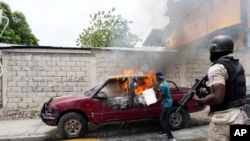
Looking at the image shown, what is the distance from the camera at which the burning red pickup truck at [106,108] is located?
7.59 metres

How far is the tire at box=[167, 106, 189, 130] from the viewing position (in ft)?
26.2

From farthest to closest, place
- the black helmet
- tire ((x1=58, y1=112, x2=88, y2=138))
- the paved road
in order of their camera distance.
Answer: tire ((x1=58, y1=112, x2=88, y2=138)) < the paved road < the black helmet

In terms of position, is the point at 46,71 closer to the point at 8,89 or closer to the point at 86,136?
the point at 8,89

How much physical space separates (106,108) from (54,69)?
153 inches

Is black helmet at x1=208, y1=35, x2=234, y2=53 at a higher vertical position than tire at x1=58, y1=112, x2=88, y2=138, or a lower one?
higher

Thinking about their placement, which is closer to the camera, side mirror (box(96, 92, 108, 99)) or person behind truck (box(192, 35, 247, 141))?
person behind truck (box(192, 35, 247, 141))

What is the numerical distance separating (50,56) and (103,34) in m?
11.8

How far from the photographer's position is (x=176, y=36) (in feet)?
30.5

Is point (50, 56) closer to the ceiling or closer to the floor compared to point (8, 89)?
closer to the ceiling

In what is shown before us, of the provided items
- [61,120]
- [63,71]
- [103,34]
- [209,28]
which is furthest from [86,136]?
[103,34]

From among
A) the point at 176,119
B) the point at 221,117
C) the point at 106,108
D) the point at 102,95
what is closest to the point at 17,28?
the point at 102,95

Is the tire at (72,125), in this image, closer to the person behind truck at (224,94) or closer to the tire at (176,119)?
the tire at (176,119)

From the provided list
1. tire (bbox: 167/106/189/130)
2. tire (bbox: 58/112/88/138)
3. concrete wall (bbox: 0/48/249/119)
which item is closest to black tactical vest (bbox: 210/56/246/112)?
tire (bbox: 167/106/189/130)

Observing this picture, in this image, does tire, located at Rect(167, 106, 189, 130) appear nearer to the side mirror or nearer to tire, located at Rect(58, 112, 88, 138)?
the side mirror
